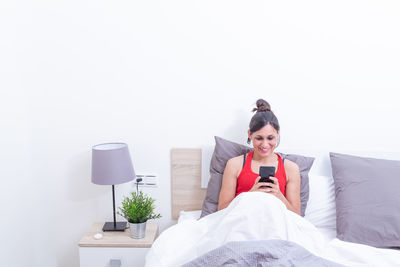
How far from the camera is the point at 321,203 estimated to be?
1.85 meters

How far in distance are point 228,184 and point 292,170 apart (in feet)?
1.14

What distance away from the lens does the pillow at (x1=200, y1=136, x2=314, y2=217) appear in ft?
6.07

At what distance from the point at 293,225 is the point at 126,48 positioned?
4.30ft

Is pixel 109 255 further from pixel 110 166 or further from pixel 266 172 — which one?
pixel 266 172

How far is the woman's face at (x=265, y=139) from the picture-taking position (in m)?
1.76

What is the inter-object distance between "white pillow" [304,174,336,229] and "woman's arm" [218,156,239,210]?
0.42 meters

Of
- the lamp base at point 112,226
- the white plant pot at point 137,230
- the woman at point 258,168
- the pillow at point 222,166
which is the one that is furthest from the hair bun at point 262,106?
the lamp base at point 112,226

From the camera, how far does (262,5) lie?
1924 millimetres

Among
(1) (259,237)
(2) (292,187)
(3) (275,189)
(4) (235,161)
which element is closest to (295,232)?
(1) (259,237)

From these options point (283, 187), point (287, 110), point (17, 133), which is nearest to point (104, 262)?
point (17, 133)

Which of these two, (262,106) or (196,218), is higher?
(262,106)

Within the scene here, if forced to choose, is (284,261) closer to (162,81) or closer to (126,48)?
(162,81)

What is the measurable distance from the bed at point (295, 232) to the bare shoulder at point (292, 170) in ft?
0.41

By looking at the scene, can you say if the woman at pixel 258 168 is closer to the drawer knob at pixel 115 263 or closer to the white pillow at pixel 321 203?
the white pillow at pixel 321 203
